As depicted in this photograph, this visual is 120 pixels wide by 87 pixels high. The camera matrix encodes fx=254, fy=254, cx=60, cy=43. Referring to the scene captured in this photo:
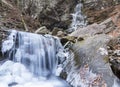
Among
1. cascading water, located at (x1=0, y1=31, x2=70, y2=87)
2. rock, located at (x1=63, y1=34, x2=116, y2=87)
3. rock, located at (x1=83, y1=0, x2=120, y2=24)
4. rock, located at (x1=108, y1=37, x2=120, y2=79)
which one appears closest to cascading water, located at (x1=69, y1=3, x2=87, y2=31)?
→ rock, located at (x1=83, y1=0, x2=120, y2=24)

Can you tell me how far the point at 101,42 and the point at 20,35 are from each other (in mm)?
2717

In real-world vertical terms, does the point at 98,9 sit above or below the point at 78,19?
above

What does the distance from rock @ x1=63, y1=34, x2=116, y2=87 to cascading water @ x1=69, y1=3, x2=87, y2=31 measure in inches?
241

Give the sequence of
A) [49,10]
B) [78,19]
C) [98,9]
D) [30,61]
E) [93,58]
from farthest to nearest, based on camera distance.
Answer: [49,10] < [78,19] < [98,9] < [30,61] < [93,58]

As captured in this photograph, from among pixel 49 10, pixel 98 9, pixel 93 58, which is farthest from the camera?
pixel 49 10

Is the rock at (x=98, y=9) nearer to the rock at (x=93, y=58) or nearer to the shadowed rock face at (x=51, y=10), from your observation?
the shadowed rock face at (x=51, y=10)

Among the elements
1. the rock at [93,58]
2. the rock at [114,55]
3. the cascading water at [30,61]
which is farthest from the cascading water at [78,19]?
the rock at [114,55]

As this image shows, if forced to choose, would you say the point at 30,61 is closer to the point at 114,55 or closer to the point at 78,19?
the point at 114,55

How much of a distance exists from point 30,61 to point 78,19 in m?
6.78

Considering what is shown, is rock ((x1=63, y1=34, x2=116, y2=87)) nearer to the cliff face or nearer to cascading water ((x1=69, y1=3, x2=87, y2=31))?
cascading water ((x1=69, y1=3, x2=87, y2=31))

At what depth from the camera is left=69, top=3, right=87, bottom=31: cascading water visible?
44.2 ft

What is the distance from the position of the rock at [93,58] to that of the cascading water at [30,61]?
583mm

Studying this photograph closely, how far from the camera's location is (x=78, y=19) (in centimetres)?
1384

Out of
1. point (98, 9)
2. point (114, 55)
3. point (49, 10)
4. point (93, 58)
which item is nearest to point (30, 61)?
point (93, 58)
